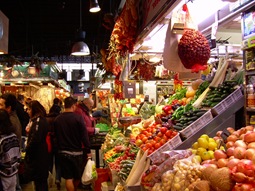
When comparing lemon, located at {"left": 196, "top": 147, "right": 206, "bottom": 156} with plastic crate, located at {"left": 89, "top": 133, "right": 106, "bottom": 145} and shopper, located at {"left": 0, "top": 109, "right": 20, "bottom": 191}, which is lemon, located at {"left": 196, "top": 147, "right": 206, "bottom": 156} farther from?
plastic crate, located at {"left": 89, "top": 133, "right": 106, "bottom": 145}

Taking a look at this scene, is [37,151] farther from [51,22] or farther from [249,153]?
[51,22]

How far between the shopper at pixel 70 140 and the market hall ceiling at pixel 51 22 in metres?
4.51

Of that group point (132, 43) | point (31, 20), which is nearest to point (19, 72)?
point (31, 20)

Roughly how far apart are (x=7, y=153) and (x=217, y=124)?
9.29ft

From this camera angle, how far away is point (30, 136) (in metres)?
5.23

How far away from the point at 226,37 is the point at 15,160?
3.75 meters

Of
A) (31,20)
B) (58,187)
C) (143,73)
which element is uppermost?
(31,20)

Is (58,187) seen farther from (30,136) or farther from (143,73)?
(143,73)

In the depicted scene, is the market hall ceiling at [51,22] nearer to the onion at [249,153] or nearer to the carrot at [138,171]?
the carrot at [138,171]

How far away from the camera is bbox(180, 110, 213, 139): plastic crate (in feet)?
10.2

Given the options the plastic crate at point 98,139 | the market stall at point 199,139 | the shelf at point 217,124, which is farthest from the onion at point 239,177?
the plastic crate at point 98,139

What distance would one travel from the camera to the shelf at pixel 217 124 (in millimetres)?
3070

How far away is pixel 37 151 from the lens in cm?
527

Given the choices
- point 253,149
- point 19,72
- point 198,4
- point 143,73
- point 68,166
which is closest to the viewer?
point 253,149
